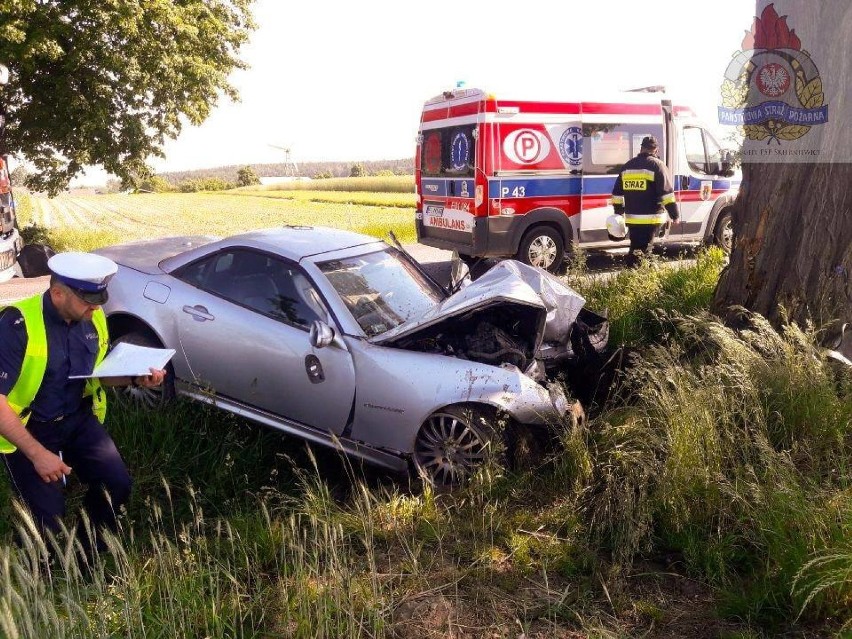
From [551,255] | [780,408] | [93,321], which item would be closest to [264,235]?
[93,321]

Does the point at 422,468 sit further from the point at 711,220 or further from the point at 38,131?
the point at 38,131

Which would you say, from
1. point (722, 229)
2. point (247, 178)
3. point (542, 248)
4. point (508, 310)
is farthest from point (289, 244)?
point (247, 178)

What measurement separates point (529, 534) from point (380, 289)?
6.77ft

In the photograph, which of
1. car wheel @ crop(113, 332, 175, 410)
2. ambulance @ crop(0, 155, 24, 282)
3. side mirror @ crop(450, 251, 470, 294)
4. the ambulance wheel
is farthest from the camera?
the ambulance wheel

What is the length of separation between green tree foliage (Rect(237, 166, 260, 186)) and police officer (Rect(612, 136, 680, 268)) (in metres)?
79.2

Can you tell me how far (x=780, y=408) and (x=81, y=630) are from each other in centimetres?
367

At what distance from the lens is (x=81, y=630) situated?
2.42 m

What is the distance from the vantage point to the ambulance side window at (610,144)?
35.8ft

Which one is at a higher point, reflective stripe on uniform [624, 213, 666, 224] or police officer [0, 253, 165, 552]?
reflective stripe on uniform [624, 213, 666, 224]

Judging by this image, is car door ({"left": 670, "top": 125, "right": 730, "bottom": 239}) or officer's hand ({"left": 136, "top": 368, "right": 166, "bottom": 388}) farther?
car door ({"left": 670, "top": 125, "right": 730, "bottom": 239})

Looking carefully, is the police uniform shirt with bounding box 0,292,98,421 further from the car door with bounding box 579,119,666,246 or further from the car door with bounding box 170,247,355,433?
the car door with bounding box 579,119,666,246

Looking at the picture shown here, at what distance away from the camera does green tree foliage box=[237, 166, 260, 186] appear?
3351 inches

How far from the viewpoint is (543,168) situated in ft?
34.9

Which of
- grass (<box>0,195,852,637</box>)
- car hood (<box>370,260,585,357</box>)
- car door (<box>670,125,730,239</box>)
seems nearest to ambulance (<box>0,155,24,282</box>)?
grass (<box>0,195,852,637</box>)
